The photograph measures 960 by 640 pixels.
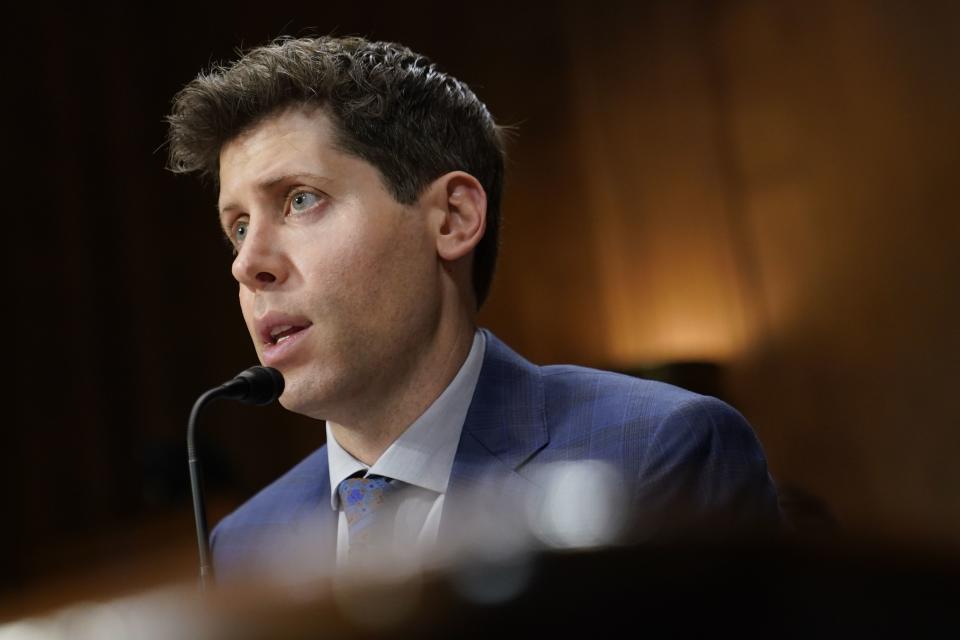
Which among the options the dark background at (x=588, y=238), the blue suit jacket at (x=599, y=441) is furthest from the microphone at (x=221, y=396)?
the dark background at (x=588, y=238)

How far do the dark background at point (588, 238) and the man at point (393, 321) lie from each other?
1.45m

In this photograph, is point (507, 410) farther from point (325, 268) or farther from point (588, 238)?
point (588, 238)

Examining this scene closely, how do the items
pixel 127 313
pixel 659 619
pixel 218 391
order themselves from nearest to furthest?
pixel 659 619, pixel 218 391, pixel 127 313

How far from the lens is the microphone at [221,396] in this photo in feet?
5.00

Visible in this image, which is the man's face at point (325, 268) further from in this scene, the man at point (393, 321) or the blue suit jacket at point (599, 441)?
the blue suit jacket at point (599, 441)

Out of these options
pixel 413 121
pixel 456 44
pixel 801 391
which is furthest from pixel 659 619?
pixel 456 44

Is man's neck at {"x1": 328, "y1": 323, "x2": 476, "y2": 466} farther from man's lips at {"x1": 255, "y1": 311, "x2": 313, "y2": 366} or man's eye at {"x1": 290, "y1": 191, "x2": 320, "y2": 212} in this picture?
man's eye at {"x1": 290, "y1": 191, "x2": 320, "y2": 212}

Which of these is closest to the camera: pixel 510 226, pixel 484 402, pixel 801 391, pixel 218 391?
pixel 218 391

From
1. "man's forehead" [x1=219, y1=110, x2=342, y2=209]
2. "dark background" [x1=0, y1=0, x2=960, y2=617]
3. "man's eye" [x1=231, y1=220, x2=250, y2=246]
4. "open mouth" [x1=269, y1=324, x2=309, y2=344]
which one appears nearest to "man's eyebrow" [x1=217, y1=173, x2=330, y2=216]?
"man's forehead" [x1=219, y1=110, x2=342, y2=209]

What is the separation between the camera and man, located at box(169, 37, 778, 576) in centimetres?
165

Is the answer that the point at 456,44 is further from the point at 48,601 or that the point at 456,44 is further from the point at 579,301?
the point at 48,601

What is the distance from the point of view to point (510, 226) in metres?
4.27

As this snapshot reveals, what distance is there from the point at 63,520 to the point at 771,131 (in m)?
2.91

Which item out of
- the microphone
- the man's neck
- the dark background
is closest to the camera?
the microphone
